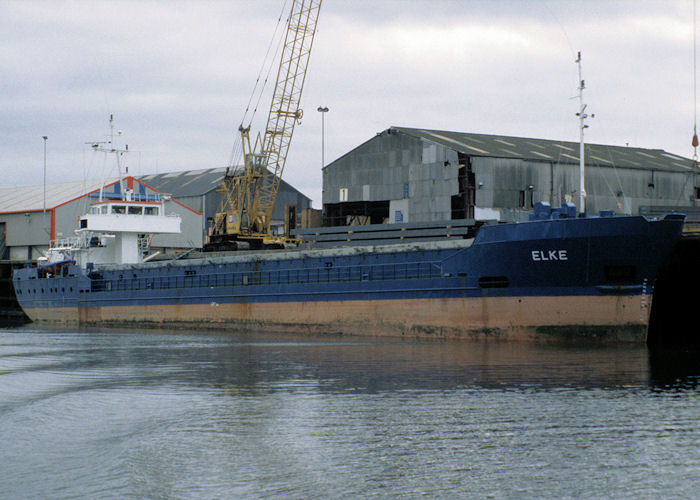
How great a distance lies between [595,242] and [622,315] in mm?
2395

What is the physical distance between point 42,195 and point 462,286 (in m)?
48.8

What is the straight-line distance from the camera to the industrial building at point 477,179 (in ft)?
138

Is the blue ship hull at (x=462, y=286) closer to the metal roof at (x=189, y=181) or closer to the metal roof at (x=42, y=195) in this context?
the metal roof at (x=42, y=195)

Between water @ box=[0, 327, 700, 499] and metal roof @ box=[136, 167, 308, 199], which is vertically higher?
metal roof @ box=[136, 167, 308, 199]

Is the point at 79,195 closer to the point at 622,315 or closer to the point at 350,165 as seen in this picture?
the point at 350,165

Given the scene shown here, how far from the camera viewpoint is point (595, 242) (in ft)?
78.4

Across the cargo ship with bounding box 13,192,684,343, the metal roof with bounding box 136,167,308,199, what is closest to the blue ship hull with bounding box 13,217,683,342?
the cargo ship with bounding box 13,192,684,343

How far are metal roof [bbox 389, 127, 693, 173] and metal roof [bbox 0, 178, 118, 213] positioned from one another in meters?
28.1

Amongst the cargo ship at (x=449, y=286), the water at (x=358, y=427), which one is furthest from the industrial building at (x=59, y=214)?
the water at (x=358, y=427)

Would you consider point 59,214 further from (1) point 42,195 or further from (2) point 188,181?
(2) point 188,181

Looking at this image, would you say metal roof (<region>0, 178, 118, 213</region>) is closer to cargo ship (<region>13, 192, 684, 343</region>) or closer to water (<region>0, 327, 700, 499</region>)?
cargo ship (<region>13, 192, 684, 343</region>)

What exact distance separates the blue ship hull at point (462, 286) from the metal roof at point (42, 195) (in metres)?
26.4

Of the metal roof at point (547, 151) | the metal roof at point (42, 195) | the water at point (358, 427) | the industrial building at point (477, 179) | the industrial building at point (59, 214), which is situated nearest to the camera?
the water at point (358, 427)

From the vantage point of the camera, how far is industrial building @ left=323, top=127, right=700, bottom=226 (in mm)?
41969
